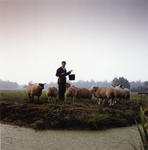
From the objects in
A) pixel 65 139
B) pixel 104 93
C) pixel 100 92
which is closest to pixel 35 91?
pixel 100 92

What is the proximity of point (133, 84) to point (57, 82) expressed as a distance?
321 cm

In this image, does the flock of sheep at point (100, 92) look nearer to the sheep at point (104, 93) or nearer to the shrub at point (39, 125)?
the sheep at point (104, 93)

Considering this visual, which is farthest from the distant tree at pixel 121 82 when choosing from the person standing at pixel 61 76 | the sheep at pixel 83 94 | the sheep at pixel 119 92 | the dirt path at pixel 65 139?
the sheep at pixel 83 94

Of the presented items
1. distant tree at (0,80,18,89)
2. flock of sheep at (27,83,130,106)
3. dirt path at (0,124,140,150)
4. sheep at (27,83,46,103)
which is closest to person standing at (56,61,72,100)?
flock of sheep at (27,83,130,106)

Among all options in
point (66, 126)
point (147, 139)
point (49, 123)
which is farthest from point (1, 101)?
point (147, 139)

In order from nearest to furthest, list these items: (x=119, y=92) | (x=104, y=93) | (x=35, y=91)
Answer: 1. (x=35, y=91)
2. (x=119, y=92)
3. (x=104, y=93)

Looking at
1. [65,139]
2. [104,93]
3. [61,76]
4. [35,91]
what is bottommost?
[65,139]

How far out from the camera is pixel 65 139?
→ 9.82 feet

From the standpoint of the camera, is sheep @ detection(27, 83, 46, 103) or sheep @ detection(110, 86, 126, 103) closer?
sheep @ detection(27, 83, 46, 103)

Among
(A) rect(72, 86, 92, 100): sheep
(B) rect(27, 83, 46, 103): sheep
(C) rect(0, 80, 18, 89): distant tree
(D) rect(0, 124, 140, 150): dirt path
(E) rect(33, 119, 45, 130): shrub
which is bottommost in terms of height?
(D) rect(0, 124, 140, 150): dirt path

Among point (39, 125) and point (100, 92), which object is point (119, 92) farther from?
point (39, 125)

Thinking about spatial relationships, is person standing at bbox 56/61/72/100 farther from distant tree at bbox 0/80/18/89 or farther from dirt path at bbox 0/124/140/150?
dirt path at bbox 0/124/140/150

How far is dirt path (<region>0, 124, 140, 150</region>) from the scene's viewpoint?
2.68 m

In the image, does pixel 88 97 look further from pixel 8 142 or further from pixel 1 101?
pixel 8 142
